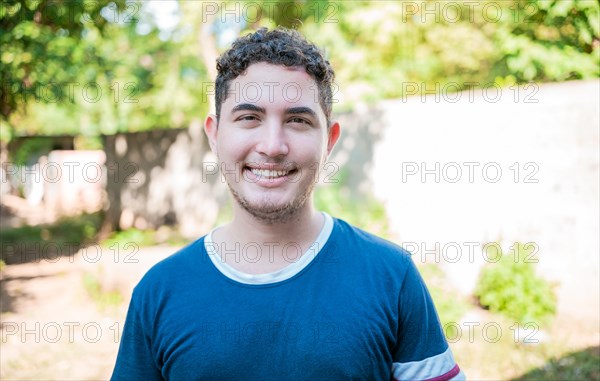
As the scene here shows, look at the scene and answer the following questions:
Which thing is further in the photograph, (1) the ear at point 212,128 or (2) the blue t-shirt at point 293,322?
(1) the ear at point 212,128

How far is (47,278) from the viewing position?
25.9 feet

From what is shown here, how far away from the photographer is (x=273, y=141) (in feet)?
5.48

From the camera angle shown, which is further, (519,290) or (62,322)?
(62,322)

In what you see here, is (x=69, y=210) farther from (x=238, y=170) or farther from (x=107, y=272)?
(x=238, y=170)

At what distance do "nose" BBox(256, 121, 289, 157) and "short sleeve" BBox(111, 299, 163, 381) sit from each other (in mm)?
664

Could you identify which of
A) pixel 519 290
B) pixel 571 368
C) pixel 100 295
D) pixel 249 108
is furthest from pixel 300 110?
pixel 100 295

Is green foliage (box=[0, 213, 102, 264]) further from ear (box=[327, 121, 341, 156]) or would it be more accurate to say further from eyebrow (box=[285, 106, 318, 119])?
eyebrow (box=[285, 106, 318, 119])

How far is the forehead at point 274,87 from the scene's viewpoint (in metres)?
1.70

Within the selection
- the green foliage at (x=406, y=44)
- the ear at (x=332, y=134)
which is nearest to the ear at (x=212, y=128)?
the ear at (x=332, y=134)

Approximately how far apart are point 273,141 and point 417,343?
2.47 ft

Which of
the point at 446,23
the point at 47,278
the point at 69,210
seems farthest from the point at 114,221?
the point at 446,23

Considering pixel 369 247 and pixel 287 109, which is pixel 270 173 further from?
pixel 369 247

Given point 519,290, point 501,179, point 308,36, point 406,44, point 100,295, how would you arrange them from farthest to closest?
point 406,44, point 308,36, point 100,295, point 501,179, point 519,290

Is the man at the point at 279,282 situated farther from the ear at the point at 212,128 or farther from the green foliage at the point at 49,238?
the green foliage at the point at 49,238
